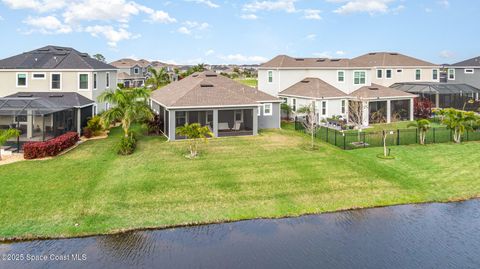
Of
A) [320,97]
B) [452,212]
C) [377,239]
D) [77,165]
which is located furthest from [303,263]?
[320,97]

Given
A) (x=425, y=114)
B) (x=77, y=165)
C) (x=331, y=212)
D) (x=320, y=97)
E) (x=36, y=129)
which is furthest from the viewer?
(x=425, y=114)

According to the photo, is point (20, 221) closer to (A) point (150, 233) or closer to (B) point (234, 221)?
(A) point (150, 233)

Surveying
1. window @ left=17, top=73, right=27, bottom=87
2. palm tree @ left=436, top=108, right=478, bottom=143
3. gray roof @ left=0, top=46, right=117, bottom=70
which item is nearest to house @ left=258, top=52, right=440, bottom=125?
palm tree @ left=436, top=108, right=478, bottom=143

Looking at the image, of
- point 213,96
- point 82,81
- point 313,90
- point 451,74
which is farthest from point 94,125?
point 451,74

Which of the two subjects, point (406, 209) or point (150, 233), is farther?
point (406, 209)

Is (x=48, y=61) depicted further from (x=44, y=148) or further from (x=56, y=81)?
(x=44, y=148)

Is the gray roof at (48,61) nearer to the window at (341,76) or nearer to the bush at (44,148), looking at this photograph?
the bush at (44,148)

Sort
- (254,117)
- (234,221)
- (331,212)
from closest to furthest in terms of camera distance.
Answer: (234,221)
(331,212)
(254,117)
